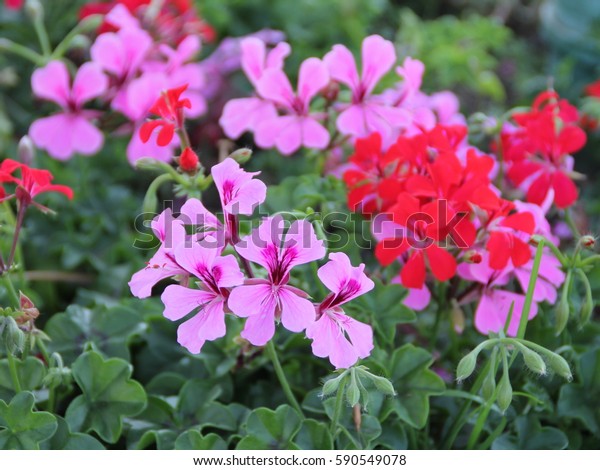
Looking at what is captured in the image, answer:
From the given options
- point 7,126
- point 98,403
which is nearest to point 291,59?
point 7,126

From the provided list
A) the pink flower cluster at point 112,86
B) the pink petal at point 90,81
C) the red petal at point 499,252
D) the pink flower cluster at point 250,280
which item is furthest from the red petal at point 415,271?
the pink petal at point 90,81

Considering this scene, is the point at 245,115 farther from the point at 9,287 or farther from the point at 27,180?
the point at 9,287

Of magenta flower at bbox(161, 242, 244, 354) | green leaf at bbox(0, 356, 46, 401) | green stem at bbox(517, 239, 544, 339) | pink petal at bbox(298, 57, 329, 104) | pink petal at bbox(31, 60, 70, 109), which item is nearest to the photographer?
magenta flower at bbox(161, 242, 244, 354)

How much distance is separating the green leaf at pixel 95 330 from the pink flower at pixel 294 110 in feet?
1.29

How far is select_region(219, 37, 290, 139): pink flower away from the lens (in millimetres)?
1410

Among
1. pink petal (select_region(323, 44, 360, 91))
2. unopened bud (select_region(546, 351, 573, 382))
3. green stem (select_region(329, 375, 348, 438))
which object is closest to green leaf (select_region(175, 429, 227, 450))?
green stem (select_region(329, 375, 348, 438))

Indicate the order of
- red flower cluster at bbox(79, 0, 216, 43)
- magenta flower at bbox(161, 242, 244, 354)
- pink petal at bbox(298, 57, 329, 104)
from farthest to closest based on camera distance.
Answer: red flower cluster at bbox(79, 0, 216, 43) < pink petal at bbox(298, 57, 329, 104) < magenta flower at bbox(161, 242, 244, 354)

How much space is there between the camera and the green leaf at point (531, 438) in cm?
125

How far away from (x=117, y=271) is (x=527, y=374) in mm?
908

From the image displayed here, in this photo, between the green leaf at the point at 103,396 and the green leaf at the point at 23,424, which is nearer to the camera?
the green leaf at the point at 23,424

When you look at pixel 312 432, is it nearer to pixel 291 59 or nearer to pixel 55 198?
pixel 55 198

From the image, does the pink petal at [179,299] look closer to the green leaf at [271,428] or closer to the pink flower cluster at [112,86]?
the green leaf at [271,428]

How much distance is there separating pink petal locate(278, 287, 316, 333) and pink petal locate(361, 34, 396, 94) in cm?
55

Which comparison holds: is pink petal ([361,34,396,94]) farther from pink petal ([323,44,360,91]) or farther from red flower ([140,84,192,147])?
red flower ([140,84,192,147])
